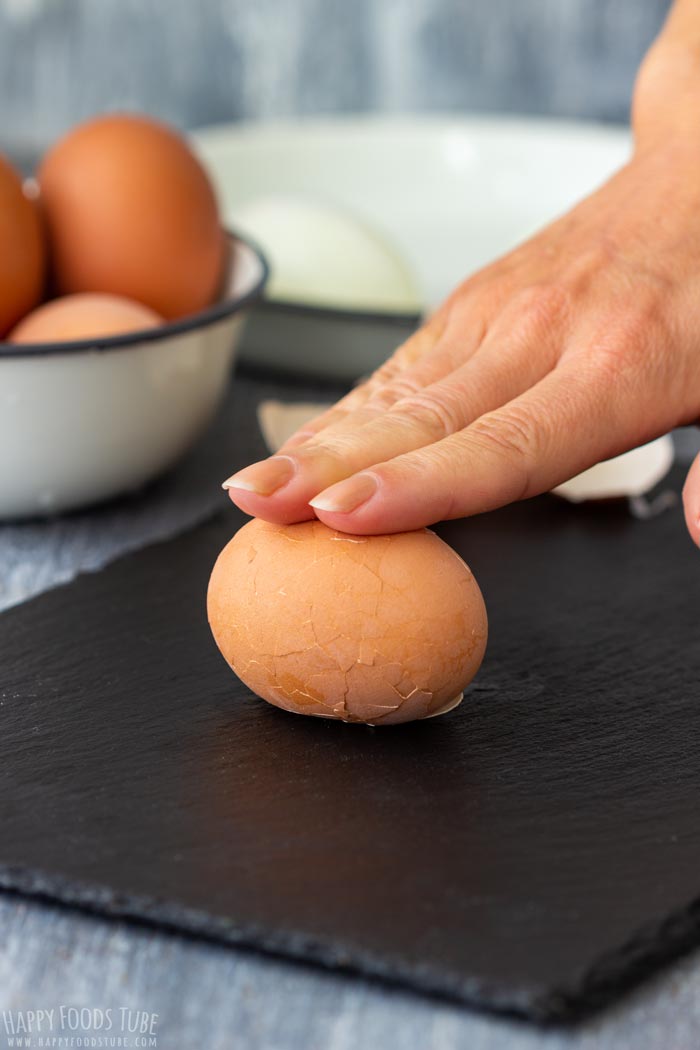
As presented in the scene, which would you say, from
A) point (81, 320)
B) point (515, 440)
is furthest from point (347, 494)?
point (81, 320)

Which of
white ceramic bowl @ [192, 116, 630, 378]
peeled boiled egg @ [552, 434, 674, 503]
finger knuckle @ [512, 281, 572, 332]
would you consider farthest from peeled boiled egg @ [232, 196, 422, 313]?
finger knuckle @ [512, 281, 572, 332]

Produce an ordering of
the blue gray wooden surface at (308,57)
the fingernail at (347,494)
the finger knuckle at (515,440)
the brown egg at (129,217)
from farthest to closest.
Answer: the blue gray wooden surface at (308,57)
the brown egg at (129,217)
the finger knuckle at (515,440)
the fingernail at (347,494)

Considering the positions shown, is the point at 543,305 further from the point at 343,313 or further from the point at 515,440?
the point at 343,313

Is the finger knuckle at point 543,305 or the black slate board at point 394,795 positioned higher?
the finger knuckle at point 543,305

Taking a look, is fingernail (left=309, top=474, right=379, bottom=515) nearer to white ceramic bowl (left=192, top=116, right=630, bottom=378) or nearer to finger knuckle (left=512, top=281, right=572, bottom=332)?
finger knuckle (left=512, top=281, right=572, bottom=332)

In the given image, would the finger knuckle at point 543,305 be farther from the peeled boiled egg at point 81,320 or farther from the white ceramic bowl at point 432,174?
the white ceramic bowl at point 432,174

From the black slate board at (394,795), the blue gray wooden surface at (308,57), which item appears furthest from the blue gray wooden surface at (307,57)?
the black slate board at (394,795)
